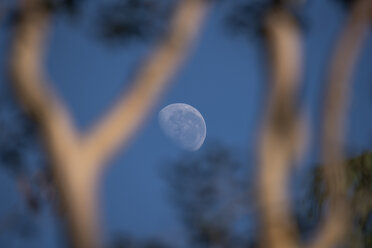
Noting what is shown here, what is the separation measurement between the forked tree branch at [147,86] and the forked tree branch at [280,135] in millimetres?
276

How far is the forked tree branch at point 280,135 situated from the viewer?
1372 millimetres

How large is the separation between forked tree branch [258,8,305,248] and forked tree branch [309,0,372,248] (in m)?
0.10

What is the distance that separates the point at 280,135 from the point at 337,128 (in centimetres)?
22

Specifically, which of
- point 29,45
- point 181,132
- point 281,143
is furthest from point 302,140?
point 181,132

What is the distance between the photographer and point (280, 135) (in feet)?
4.93

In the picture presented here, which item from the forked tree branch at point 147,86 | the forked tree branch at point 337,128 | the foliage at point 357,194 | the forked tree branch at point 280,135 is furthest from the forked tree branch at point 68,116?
the foliage at point 357,194

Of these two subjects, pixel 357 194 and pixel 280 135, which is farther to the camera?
pixel 357 194

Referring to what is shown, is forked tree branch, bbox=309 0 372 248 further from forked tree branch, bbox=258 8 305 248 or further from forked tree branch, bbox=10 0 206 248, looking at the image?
forked tree branch, bbox=10 0 206 248

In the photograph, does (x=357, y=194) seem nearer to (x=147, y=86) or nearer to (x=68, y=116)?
(x=147, y=86)

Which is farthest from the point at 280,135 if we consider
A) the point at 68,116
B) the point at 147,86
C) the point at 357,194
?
the point at 357,194

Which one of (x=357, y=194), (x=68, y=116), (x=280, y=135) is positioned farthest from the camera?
(x=357, y=194)

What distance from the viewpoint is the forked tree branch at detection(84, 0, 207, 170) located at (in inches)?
53.8

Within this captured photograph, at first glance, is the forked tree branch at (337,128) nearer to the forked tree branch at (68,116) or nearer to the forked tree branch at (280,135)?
the forked tree branch at (280,135)

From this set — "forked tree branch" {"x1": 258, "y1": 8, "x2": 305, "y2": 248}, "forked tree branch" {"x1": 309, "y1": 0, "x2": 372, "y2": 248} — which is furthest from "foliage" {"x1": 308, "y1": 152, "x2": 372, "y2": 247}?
"forked tree branch" {"x1": 258, "y1": 8, "x2": 305, "y2": 248}
